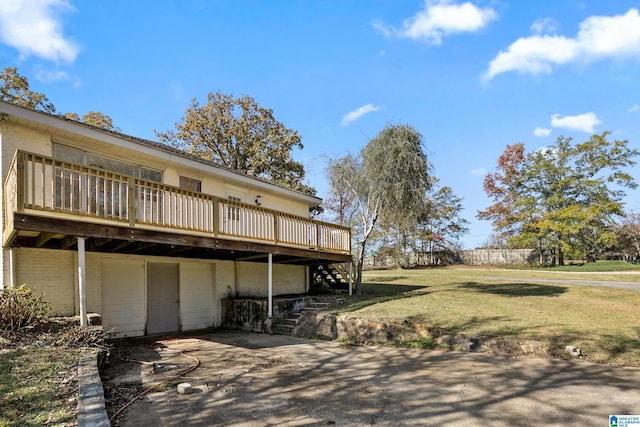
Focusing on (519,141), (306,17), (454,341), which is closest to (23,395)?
(454,341)

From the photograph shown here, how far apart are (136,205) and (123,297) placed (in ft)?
13.0

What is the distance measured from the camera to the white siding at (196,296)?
11617 millimetres

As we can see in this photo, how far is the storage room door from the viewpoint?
35.6ft

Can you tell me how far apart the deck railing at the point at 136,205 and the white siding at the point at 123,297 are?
234 cm

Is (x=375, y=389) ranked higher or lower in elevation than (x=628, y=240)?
lower

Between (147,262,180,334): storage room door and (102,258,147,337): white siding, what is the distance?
293 mm

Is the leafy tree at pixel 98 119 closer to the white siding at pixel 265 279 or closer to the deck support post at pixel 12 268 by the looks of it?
the white siding at pixel 265 279

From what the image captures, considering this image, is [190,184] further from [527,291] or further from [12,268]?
[527,291]

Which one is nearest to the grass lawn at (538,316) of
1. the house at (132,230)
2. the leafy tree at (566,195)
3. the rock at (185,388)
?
the house at (132,230)

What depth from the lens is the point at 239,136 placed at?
27578 mm

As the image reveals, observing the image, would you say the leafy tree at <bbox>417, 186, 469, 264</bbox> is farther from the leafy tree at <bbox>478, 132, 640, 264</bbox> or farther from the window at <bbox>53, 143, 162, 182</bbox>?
the window at <bbox>53, 143, 162, 182</bbox>

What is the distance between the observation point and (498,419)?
13.8 ft

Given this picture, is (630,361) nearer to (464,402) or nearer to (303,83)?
(464,402)

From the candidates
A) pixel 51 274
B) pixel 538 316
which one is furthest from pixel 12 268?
pixel 538 316
